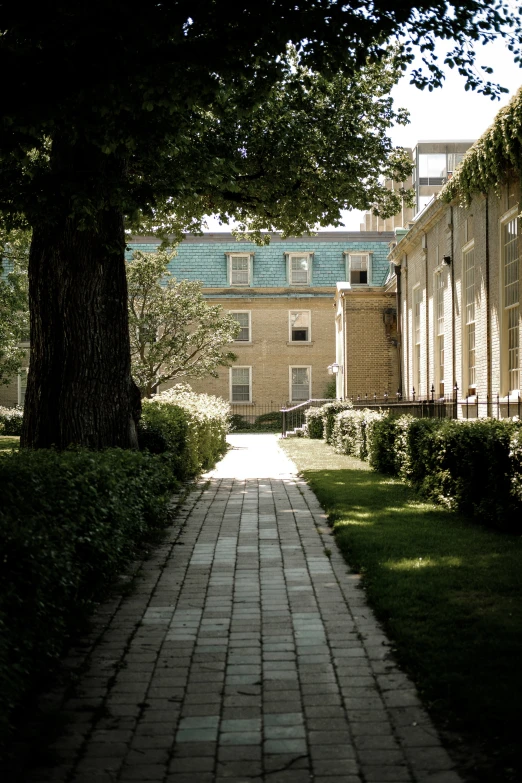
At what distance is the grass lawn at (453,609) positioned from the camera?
152 inches

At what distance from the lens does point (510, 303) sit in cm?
1505

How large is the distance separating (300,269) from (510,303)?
29.6 meters

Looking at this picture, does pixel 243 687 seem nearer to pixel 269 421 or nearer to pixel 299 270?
pixel 269 421

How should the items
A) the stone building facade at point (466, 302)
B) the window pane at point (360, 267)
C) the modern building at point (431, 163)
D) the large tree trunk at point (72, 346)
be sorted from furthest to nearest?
the window pane at point (360, 267) → the modern building at point (431, 163) → the stone building facade at point (466, 302) → the large tree trunk at point (72, 346)

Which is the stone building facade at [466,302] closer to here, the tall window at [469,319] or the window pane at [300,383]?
the tall window at [469,319]

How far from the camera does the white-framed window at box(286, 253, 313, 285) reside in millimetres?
43969

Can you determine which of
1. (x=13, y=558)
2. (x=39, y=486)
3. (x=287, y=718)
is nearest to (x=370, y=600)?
(x=287, y=718)

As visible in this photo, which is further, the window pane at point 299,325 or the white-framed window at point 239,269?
the white-framed window at point 239,269

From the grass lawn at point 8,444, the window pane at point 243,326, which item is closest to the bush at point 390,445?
the grass lawn at point 8,444

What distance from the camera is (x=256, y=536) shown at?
9.71m

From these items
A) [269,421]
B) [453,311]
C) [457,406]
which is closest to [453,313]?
[453,311]

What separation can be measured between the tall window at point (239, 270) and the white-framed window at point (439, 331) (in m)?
23.1

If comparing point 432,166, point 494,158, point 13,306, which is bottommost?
point 13,306

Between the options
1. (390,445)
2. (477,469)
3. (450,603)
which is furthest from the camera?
(390,445)
